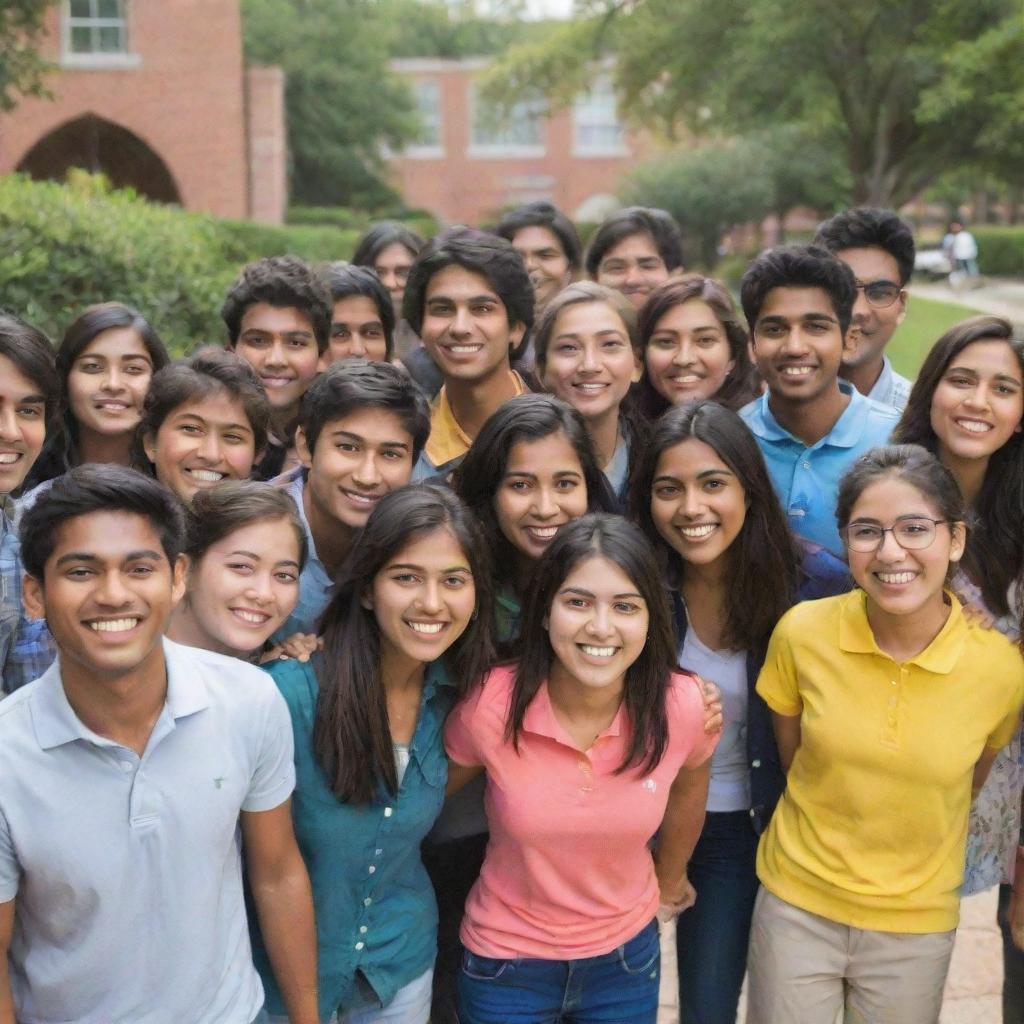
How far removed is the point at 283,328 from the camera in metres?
4.29

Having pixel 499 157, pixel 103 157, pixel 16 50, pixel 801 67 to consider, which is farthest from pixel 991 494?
pixel 499 157

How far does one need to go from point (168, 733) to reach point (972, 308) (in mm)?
23094

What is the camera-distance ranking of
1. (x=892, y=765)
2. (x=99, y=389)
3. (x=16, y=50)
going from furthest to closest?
1. (x=16, y=50)
2. (x=99, y=389)
3. (x=892, y=765)

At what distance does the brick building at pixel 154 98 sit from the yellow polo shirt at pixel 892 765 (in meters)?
20.8

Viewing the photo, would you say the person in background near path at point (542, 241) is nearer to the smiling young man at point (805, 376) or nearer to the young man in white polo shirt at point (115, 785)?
the smiling young man at point (805, 376)

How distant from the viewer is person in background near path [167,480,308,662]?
2.94 meters

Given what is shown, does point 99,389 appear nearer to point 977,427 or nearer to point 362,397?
point 362,397

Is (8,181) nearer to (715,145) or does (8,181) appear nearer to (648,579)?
(648,579)

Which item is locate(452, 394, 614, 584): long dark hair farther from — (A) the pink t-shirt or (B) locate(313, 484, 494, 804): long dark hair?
(A) the pink t-shirt

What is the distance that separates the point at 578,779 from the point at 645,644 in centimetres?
35

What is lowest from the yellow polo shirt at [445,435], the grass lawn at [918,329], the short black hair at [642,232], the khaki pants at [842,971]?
the khaki pants at [842,971]

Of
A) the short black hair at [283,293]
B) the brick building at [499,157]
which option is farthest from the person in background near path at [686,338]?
the brick building at [499,157]

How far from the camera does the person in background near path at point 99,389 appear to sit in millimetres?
3727

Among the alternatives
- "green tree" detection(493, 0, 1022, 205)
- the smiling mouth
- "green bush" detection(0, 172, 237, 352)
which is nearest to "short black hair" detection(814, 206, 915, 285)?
the smiling mouth
